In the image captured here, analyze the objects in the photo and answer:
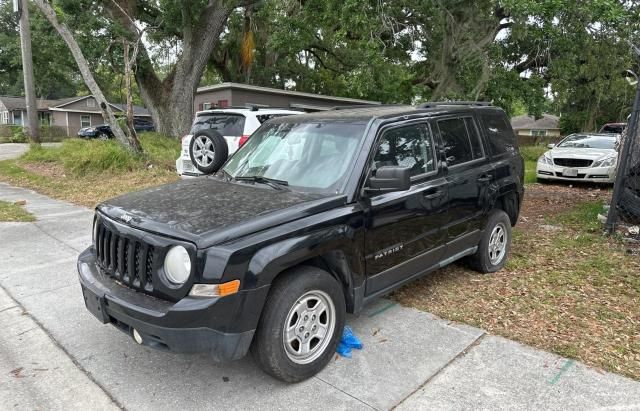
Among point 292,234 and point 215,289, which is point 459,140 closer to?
point 292,234

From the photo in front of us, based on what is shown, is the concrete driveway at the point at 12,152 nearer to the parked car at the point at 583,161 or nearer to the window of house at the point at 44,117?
the parked car at the point at 583,161

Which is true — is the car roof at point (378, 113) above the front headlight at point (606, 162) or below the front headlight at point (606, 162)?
above

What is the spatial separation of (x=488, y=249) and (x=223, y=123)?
5617 millimetres

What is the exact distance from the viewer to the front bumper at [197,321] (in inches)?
106

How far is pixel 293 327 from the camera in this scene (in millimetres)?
3100

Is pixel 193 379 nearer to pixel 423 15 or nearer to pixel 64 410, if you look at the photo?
pixel 64 410

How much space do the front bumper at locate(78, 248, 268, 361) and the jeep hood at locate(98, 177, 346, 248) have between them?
0.36m

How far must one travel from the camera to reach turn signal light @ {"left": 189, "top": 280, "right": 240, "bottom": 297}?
2.70m

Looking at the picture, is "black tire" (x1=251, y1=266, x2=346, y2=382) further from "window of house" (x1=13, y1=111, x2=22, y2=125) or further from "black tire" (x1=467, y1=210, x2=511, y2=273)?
"window of house" (x1=13, y1=111, x2=22, y2=125)

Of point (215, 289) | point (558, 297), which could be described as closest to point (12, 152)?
point (215, 289)

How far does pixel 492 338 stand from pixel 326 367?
4.61 feet

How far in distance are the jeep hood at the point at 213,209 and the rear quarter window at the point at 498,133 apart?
245 centimetres

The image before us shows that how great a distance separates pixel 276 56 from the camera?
26109mm

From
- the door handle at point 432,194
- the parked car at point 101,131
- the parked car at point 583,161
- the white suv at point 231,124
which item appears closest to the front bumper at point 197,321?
the door handle at point 432,194
